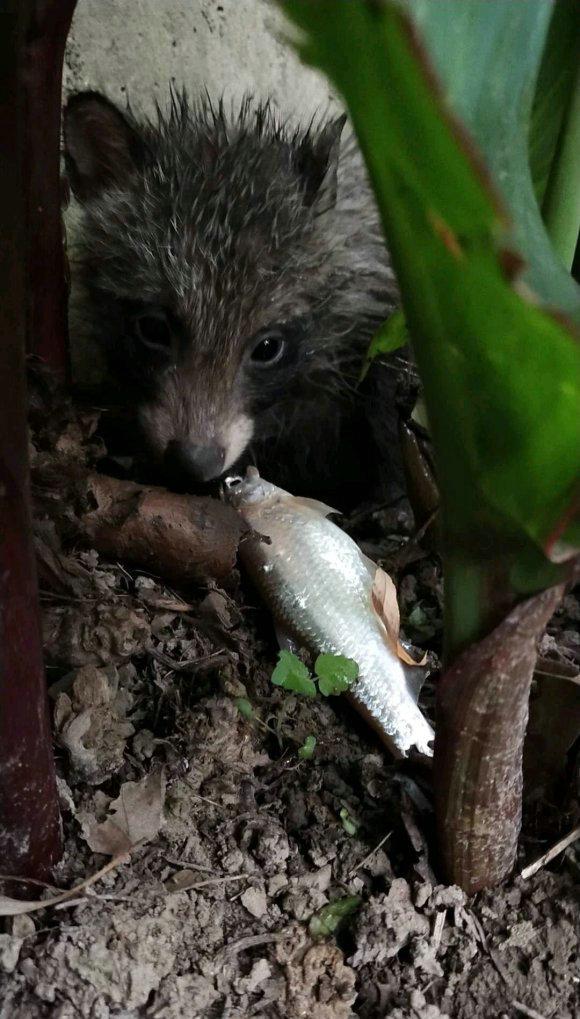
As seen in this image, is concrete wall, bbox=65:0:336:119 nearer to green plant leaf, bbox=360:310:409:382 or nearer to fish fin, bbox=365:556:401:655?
green plant leaf, bbox=360:310:409:382

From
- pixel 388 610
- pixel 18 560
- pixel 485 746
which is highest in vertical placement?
pixel 18 560

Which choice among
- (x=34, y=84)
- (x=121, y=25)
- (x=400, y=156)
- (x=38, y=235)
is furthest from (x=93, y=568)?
(x=121, y=25)

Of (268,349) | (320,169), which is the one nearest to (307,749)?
(268,349)

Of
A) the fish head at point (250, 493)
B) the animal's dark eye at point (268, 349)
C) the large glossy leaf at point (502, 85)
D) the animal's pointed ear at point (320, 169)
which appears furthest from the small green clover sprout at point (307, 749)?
the animal's pointed ear at point (320, 169)

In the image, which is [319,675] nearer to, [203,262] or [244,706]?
[244,706]

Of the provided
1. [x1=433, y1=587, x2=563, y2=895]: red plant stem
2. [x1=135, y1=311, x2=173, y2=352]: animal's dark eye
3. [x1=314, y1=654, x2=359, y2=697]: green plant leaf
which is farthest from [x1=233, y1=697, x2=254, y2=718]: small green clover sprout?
[x1=135, y1=311, x2=173, y2=352]: animal's dark eye

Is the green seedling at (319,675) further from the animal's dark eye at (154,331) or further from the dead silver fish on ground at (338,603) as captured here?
the animal's dark eye at (154,331)
